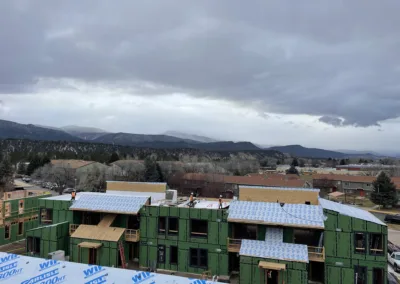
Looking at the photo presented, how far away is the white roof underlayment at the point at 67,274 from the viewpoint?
61.1ft

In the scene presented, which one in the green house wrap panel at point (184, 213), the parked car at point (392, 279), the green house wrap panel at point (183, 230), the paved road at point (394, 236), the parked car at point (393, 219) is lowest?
the paved road at point (394, 236)

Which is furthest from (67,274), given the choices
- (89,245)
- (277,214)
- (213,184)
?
(213,184)

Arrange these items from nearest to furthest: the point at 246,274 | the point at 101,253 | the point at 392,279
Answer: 1. the point at 246,274
2. the point at 392,279
3. the point at 101,253

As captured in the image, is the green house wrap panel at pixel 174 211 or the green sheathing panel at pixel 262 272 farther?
the green house wrap panel at pixel 174 211

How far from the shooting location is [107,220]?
100 feet

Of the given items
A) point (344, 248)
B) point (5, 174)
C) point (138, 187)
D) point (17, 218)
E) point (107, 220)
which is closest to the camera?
point (344, 248)

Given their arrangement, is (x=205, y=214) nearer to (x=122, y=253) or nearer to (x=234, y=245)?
(x=234, y=245)

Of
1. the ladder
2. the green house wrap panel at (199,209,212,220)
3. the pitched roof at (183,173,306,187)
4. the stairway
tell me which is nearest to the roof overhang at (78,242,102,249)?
the ladder

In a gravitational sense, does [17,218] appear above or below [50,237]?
above

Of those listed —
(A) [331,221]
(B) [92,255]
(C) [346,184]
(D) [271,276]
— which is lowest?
(B) [92,255]

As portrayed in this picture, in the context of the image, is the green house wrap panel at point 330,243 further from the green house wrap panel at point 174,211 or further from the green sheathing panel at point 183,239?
the green house wrap panel at point 174,211

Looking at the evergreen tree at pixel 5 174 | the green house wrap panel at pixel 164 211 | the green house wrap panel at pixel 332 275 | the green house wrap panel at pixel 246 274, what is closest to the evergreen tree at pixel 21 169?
the evergreen tree at pixel 5 174

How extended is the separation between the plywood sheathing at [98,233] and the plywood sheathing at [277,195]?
11.3 metres

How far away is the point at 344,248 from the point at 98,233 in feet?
66.0
